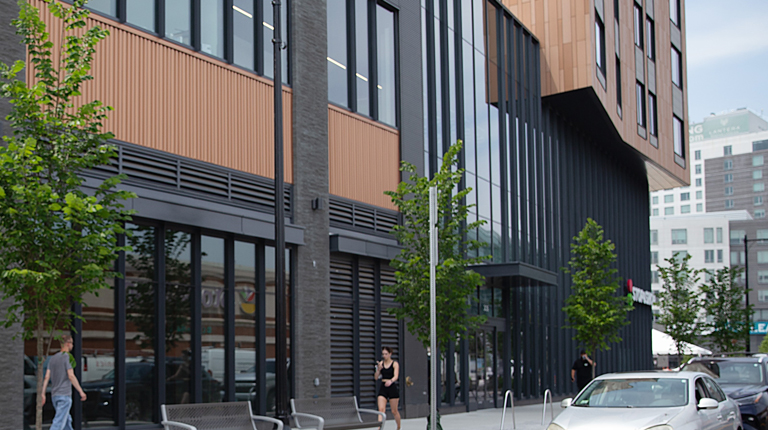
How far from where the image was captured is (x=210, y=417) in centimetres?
1192

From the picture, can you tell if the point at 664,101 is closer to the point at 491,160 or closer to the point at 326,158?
the point at 491,160

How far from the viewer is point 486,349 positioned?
87.8 feet

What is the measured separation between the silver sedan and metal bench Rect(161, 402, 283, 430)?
13.4ft

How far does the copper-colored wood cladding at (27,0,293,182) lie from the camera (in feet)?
45.9

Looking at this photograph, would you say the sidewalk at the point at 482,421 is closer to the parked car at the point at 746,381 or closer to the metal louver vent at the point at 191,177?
the parked car at the point at 746,381

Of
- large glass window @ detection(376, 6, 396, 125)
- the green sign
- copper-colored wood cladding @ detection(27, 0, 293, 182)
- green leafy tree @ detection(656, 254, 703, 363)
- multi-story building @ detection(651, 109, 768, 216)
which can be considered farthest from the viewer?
the green sign

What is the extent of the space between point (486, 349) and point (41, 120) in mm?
19426

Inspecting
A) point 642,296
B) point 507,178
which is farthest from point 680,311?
point 507,178

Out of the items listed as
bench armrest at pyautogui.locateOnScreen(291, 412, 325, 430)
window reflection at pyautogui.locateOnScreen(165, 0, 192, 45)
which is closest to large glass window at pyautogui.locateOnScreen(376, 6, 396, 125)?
window reflection at pyautogui.locateOnScreen(165, 0, 192, 45)

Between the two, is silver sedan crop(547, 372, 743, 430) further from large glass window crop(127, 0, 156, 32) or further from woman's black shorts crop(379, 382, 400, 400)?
large glass window crop(127, 0, 156, 32)

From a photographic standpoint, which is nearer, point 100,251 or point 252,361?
point 100,251

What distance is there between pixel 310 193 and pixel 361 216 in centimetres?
223

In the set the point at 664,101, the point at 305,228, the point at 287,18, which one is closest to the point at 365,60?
the point at 287,18

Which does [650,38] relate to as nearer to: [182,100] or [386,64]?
[386,64]
